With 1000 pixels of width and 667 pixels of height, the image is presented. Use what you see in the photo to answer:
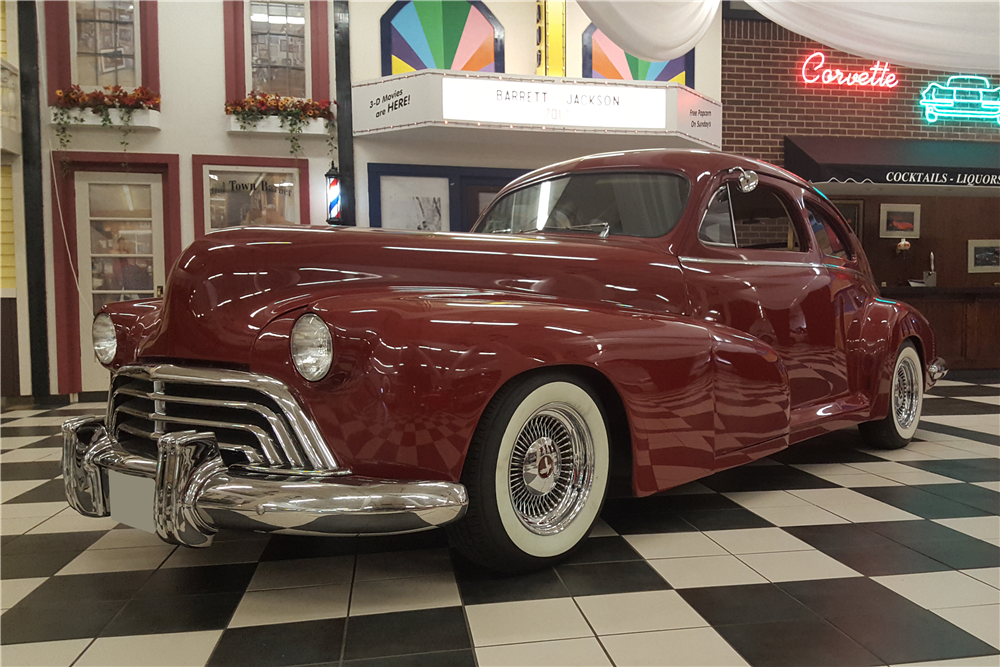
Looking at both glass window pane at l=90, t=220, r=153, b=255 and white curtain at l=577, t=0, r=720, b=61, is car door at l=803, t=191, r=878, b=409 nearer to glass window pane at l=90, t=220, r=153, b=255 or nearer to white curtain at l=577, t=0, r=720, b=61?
white curtain at l=577, t=0, r=720, b=61

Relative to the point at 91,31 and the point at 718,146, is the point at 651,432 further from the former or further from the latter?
the point at 91,31

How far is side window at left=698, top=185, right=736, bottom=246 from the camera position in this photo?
10.2 ft

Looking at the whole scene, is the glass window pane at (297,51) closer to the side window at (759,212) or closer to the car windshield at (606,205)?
the car windshield at (606,205)

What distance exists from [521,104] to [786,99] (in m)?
3.97

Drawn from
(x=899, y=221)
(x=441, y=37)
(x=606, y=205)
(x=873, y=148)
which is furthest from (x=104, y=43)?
(x=899, y=221)

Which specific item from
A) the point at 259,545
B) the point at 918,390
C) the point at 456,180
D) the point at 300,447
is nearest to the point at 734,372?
the point at 300,447

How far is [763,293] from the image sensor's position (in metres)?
3.25

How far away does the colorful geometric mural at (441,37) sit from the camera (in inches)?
323

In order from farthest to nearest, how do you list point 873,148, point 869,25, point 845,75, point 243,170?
point 845,75 < point 873,148 < point 243,170 < point 869,25

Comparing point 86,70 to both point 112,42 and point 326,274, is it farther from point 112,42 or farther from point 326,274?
point 326,274

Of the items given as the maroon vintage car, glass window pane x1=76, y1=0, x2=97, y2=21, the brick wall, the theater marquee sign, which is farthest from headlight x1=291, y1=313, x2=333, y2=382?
the brick wall

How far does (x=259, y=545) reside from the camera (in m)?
2.68

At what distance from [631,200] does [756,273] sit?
665 millimetres

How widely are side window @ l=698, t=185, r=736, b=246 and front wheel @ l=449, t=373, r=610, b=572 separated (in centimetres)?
108
